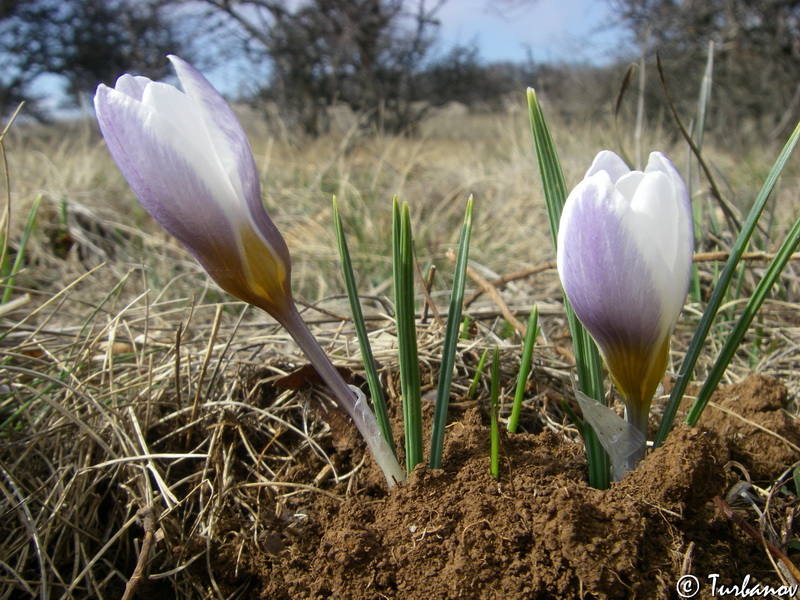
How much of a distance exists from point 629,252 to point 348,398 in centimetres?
36

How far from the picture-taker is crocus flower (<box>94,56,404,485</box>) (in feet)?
2.02

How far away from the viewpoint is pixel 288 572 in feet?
2.57

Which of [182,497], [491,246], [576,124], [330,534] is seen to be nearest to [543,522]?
[330,534]

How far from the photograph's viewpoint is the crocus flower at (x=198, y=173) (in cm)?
61

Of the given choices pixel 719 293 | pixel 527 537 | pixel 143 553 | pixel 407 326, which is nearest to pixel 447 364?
pixel 407 326

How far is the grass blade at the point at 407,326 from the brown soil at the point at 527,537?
0.14ft

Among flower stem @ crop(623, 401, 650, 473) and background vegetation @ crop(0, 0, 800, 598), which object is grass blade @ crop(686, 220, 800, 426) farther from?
background vegetation @ crop(0, 0, 800, 598)

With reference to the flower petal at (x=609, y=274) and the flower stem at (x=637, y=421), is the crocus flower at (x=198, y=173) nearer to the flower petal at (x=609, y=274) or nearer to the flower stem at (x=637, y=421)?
the flower petal at (x=609, y=274)

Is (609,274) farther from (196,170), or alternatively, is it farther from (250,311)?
(250,311)

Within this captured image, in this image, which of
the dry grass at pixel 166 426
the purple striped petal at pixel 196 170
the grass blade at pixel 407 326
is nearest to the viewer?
the purple striped petal at pixel 196 170

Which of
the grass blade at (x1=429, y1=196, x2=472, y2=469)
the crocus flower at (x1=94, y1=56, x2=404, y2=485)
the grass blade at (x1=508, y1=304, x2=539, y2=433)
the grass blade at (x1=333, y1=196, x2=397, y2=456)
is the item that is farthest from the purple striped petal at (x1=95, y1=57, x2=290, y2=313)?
the grass blade at (x1=508, y1=304, x2=539, y2=433)

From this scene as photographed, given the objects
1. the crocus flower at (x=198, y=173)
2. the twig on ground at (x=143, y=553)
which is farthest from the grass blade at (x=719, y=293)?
the twig on ground at (x=143, y=553)

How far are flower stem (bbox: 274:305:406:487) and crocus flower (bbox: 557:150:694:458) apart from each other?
0.89ft

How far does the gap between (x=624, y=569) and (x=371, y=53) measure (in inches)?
331
